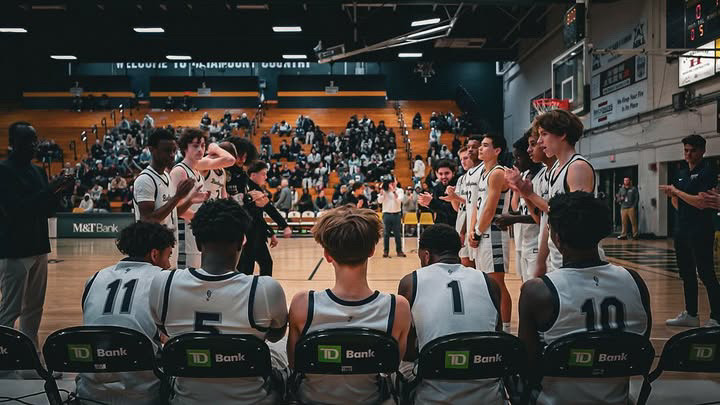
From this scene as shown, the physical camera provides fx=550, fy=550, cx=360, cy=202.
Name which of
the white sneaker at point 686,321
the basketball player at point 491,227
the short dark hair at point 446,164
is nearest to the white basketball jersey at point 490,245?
the basketball player at point 491,227

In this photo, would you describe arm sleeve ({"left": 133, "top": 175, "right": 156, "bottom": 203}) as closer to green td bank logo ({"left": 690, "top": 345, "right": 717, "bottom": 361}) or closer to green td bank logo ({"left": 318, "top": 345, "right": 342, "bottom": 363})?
green td bank logo ({"left": 318, "top": 345, "right": 342, "bottom": 363})

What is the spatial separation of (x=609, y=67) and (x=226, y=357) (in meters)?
Result: 16.8

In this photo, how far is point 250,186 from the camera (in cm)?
533

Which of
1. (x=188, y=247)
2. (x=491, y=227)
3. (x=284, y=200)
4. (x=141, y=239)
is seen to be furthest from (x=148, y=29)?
(x=141, y=239)

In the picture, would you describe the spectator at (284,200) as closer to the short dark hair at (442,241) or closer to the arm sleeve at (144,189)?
the arm sleeve at (144,189)

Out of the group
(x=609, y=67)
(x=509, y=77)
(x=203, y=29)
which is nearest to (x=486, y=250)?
(x=609, y=67)

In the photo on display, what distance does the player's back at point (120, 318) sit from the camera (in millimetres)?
2402

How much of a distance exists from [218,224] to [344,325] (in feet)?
2.28

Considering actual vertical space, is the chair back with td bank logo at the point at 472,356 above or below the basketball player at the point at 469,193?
below

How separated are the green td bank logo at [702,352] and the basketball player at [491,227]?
2.39 meters

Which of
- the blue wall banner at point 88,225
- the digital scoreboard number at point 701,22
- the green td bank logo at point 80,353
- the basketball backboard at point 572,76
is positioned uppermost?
the digital scoreboard number at point 701,22

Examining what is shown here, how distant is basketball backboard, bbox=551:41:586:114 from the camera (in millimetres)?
11430

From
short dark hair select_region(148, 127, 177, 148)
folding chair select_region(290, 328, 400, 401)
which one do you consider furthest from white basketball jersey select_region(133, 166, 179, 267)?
folding chair select_region(290, 328, 400, 401)

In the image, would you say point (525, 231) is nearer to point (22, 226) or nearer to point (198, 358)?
point (198, 358)
